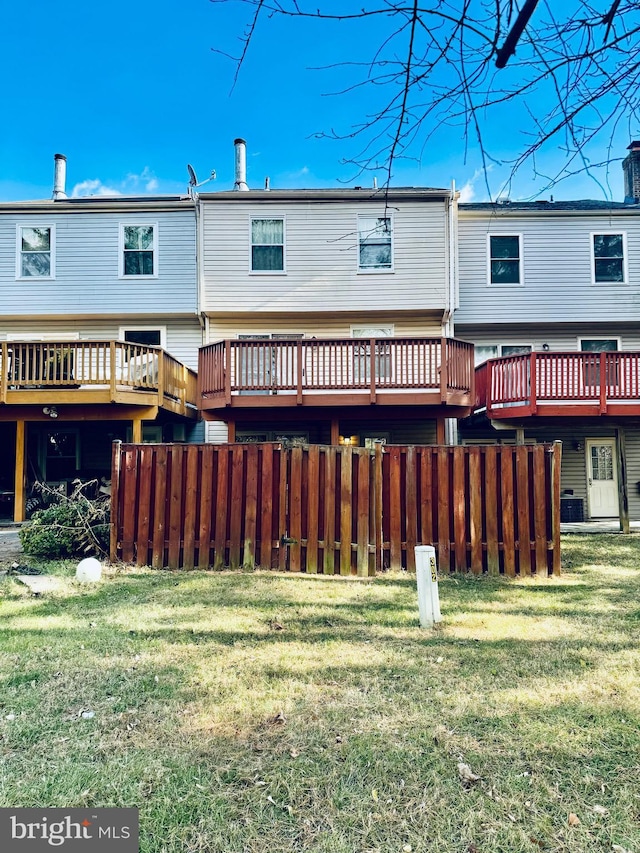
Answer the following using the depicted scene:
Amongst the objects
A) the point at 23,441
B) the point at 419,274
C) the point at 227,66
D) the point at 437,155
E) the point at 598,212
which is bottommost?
the point at 23,441

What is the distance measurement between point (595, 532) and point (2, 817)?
12.4 metres

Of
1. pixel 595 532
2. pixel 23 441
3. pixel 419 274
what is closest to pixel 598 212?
pixel 419 274

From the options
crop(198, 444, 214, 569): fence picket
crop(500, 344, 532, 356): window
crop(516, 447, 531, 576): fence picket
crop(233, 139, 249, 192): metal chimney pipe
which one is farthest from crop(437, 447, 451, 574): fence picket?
crop(233, 139, 249, 192): metal chimney pipe

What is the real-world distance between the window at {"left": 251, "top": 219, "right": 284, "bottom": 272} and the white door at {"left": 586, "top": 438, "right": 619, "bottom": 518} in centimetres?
1009

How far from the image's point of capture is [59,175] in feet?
52.9

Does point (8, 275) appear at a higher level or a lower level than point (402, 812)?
higher

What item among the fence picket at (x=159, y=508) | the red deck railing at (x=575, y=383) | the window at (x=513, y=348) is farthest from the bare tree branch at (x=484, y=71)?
the window at (x=513, y=348)

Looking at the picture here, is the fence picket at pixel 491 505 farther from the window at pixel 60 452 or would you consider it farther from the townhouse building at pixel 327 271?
the window at pixel 60 452

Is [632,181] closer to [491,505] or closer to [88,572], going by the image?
[491,505]

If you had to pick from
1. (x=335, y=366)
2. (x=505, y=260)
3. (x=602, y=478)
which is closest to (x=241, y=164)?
(x=505, y=260)

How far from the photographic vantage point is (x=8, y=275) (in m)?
13.9

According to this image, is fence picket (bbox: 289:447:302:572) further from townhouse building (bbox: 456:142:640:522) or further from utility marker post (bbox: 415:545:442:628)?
townhouse building (bbox: 456:142:640:522)

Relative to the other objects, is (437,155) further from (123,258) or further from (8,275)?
(8,275)

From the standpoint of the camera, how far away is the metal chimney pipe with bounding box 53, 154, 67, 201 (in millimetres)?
16016
